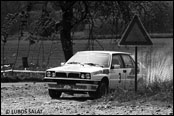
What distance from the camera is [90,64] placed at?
1559 centimetres

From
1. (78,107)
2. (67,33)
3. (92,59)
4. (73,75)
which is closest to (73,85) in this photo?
(73,75)

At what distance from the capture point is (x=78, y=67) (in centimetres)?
1503

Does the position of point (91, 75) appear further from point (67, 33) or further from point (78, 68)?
point (67, 33)

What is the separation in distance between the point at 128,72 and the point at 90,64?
155 cm

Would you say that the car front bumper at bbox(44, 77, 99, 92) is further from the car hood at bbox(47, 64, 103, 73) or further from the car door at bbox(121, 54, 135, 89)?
the car door at bbox(121, 54, 135, 89)

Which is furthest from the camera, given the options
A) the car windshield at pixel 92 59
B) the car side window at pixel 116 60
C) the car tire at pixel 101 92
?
the car side window at pixel 116 60

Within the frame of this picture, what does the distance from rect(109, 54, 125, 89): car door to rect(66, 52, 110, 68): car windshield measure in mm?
248

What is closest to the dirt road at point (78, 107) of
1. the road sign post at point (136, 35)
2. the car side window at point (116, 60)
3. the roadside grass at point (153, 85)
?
the roadside grass at point (153, 85)

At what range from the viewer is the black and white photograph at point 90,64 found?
503 inches

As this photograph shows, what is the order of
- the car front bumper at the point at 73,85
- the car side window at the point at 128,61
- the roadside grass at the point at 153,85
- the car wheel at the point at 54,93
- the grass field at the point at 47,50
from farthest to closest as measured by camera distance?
the grass field at the point at 47,50 < the car side window at the point at 128,61 < the car wheel at the point at 54,93 < the car front bumper at the point at 73,85 < the roadside grass at the point at 153,85

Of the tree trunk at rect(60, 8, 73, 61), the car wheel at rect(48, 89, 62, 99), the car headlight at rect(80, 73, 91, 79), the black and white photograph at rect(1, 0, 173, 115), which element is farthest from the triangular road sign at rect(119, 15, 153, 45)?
the tree trunk at rect(60, 8, 73, 61)

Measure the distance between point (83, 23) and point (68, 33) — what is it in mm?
857

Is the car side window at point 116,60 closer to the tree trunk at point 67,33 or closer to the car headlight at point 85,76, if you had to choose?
the car headlight at point 85,76

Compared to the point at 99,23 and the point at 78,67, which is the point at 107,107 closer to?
the point at 78,67
